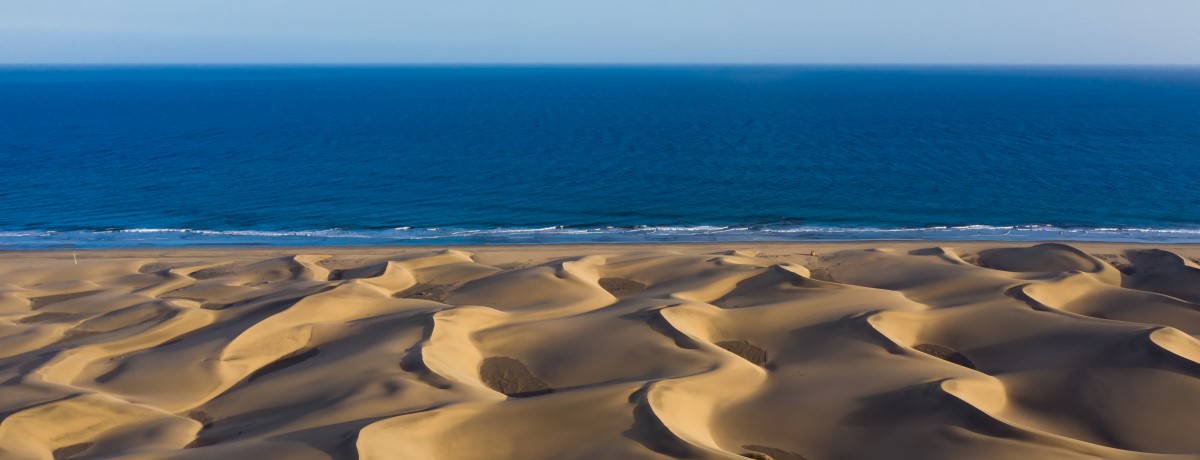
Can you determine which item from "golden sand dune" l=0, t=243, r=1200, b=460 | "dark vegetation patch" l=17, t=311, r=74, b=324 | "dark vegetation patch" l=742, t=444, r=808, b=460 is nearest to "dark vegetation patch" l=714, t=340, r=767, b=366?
"golden sand dune" l=0, t=243, r=1200, b=460

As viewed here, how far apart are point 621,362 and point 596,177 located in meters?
40.4

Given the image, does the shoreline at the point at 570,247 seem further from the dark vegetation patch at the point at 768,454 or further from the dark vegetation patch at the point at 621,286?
the dark vegetation patch at the point at 768,454

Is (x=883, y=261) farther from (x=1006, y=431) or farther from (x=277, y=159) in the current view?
(x=277, y=159)

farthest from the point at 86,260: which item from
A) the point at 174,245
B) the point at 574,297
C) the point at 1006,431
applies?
the point at 1006,431

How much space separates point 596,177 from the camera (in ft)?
191

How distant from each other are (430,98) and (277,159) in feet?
276

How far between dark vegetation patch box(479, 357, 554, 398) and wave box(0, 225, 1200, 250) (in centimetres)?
2332

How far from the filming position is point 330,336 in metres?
20.8

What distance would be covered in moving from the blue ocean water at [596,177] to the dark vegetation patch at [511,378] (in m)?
23.7

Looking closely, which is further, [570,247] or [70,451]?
[570,247]

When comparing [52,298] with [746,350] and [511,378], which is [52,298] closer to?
[511,378]

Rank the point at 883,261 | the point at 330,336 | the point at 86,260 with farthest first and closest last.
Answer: the point at 86,260 → the point at 883,261 → the point at 330,336

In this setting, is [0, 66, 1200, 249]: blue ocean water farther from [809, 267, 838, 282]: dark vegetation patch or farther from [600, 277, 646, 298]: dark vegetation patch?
[600, 277, 646, 298]: dark vegetation patch

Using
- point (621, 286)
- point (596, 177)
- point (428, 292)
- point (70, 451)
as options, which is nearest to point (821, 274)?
point (621, 286)
